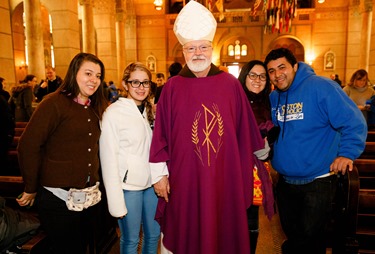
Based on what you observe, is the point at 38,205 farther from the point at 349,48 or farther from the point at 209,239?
the point at 349,48

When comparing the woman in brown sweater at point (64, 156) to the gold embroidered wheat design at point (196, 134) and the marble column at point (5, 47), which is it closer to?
the gold embroidered wheat design at point (196, 134)

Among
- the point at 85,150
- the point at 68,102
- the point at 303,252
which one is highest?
the point at 68,102

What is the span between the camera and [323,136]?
241cm

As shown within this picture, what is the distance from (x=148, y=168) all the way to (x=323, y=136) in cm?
156

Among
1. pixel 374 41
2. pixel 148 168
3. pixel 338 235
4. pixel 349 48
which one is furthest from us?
pixel 349 48

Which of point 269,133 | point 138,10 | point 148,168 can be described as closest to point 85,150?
point 148,168

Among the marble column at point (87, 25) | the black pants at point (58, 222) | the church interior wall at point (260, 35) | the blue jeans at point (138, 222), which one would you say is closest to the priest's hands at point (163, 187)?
the blue jeans at point (138, 222)

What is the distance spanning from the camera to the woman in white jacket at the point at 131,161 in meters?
2.24

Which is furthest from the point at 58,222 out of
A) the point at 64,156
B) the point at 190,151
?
the point at 190,151

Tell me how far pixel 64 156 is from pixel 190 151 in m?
0.96

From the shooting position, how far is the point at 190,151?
2139mm

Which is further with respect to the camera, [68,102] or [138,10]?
[138,10]

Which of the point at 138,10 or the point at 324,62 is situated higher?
the point at 138,10

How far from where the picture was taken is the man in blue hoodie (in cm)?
231
